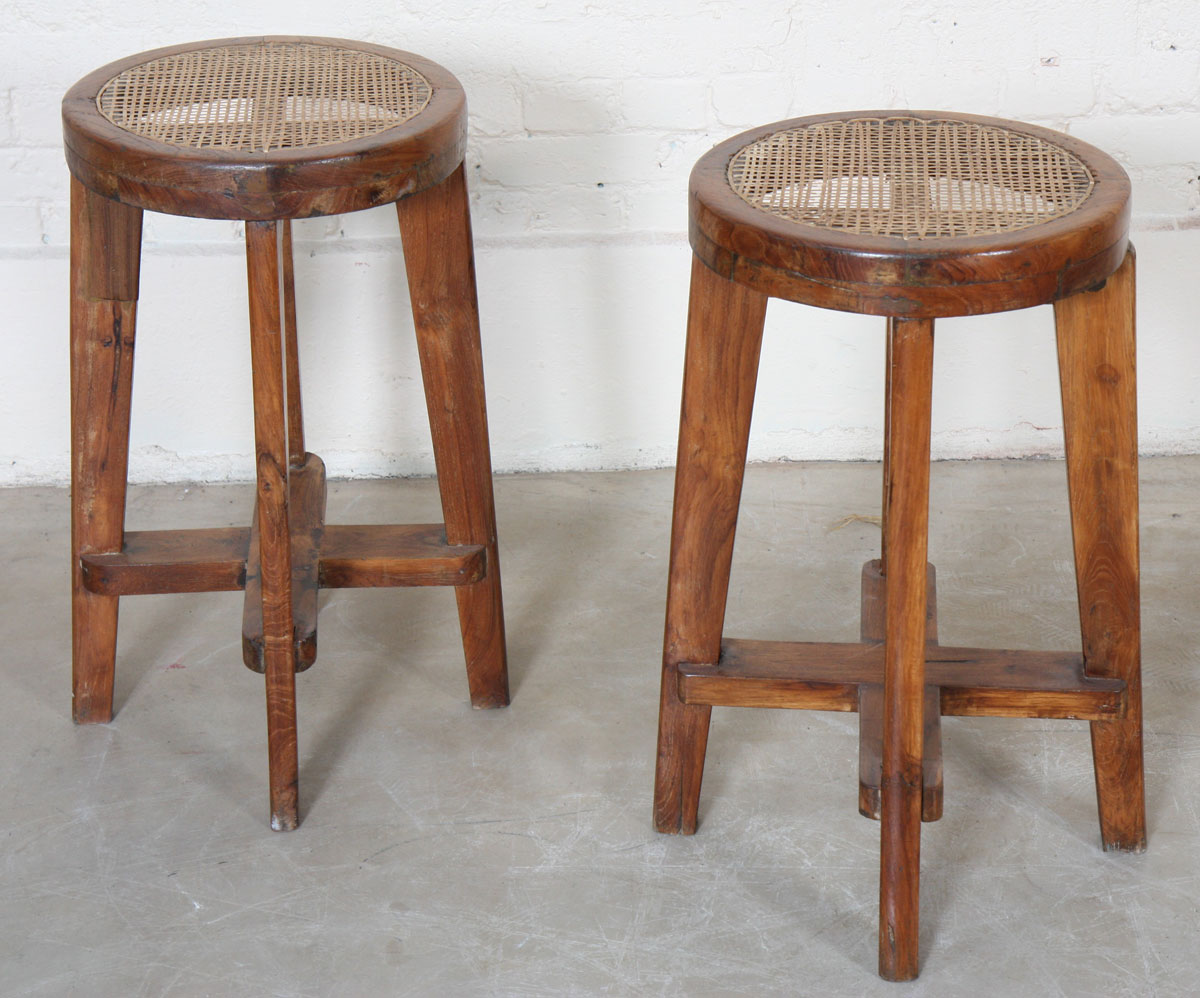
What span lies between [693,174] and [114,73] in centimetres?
68

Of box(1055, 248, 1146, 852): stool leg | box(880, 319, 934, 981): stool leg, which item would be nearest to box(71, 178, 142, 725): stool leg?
box(880, 319, 934, 981): stool leg

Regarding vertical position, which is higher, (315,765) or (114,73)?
(114,73)

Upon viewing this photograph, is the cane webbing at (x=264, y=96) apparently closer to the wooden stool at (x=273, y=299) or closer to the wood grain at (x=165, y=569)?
the wooden stool at (x=273, y=299)

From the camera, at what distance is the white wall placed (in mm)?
2150

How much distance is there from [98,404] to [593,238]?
2.80 ft

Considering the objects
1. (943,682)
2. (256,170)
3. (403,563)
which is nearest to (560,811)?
(403,563)

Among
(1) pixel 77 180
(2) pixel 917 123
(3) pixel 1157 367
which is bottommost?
(3) pixel 1157 367

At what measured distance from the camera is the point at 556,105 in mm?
2191

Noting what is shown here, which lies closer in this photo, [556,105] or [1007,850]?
[1007,850]

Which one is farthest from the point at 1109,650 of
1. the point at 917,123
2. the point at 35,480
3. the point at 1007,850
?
the point at 35,480

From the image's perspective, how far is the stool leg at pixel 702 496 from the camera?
1.39m

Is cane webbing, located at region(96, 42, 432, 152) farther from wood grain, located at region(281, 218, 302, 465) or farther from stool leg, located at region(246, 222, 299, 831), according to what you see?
wood grain, located at region(281, 218, 302, 465)

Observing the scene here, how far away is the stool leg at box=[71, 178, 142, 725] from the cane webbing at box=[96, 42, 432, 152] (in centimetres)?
14

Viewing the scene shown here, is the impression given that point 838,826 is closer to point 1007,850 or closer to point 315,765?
point 1007,850
